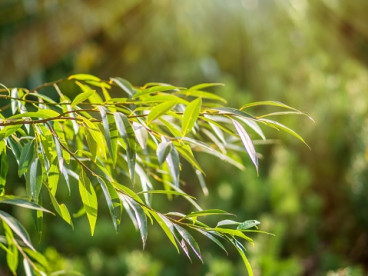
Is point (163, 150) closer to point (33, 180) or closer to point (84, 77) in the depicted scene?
point (33, 180)

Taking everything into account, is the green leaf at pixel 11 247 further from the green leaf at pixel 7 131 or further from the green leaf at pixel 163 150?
the green leaf at pixel 163 150

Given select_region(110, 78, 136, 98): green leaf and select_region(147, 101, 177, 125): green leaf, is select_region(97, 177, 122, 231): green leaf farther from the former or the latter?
select_region(110, 78, 136, 98): green leaf

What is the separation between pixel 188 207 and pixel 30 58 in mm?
1552

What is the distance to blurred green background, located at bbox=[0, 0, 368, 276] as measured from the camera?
7.01ft

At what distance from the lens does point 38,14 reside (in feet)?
11.6

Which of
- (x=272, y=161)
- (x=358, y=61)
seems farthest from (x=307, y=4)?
(x=272, y=161)

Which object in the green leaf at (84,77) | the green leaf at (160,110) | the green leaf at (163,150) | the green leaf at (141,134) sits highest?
the green leaf at (84,77)

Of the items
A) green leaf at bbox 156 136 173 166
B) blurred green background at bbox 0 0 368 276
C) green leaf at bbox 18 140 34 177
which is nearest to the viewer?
green leaf at bbox 156 136 173 166

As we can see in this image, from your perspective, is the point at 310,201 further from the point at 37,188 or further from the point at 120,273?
the point at 37,188

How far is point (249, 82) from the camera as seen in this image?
3369 millimetres

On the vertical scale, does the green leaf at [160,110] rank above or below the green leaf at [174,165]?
above

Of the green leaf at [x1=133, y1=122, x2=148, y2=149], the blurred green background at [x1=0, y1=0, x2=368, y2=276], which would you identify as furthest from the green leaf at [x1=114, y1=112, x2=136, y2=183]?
the blurred green background at [x1=0, y1=0, x2=368, y2=276]

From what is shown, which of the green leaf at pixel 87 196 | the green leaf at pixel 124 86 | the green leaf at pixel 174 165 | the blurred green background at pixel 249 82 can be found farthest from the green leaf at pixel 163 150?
the blurred green background at pixel 249 82

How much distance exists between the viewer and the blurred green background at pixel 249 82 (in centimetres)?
214
